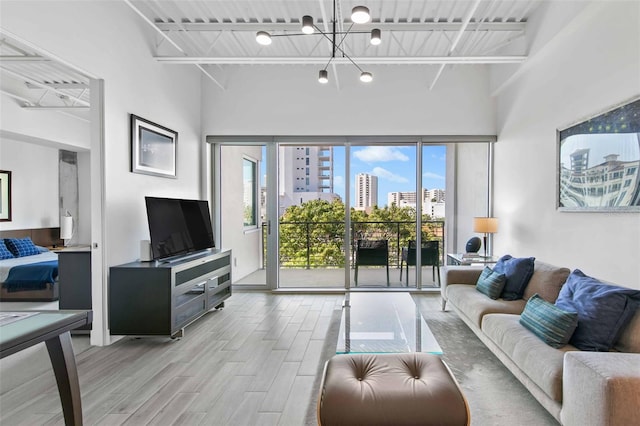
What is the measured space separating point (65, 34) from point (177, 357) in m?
2.94

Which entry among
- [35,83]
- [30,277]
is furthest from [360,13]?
[30,277]

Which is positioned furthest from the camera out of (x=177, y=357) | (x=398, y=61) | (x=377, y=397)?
(x=398, y=61)

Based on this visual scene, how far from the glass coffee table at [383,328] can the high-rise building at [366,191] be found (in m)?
1.87

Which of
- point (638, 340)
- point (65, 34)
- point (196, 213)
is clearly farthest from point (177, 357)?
point (638, 340)

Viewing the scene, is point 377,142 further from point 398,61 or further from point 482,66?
point 482,66

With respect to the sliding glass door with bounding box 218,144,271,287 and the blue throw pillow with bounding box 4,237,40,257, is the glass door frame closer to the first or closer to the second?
the sliding glass door with bounding box 218,144,271,287

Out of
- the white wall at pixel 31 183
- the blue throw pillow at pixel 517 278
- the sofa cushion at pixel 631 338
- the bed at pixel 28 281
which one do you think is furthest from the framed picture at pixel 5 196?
the sofa cushion at pixel 631 338

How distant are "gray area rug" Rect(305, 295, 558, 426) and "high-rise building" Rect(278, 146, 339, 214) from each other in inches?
92.0

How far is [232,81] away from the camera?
530 centimetres

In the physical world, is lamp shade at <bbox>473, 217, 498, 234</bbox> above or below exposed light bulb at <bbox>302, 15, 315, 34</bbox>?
below

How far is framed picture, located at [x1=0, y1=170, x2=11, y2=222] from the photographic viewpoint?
5.67 meters

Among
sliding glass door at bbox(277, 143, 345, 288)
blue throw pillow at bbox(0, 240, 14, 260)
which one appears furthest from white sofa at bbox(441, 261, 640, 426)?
blue throw pillow at bbox(0, 240, 14, 260)

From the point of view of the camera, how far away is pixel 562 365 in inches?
73.9

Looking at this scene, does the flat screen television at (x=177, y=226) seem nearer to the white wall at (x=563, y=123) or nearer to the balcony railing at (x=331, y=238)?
the balcony railing at (x=331, y=238)
